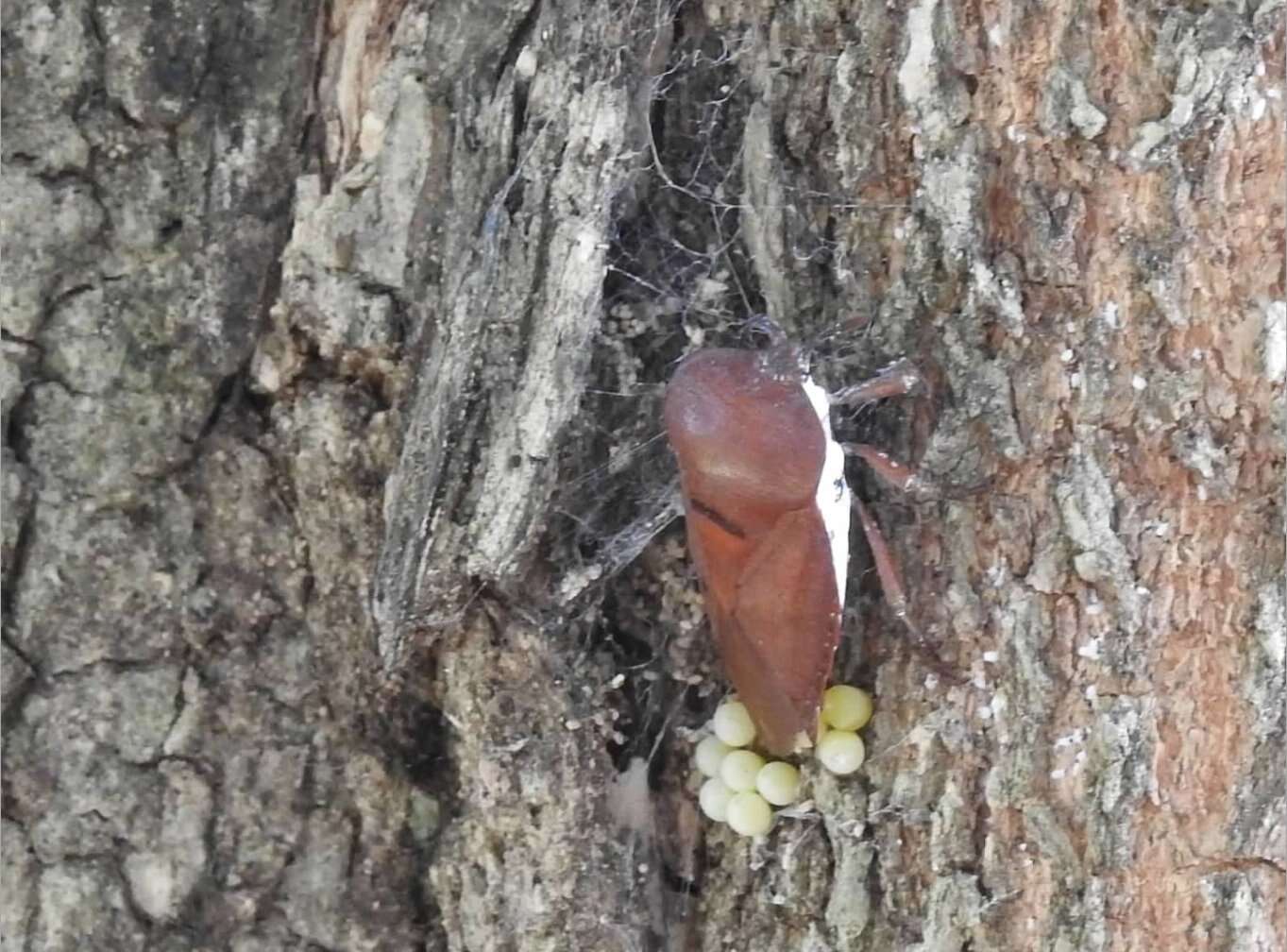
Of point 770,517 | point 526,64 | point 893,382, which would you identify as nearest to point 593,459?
point 770,517

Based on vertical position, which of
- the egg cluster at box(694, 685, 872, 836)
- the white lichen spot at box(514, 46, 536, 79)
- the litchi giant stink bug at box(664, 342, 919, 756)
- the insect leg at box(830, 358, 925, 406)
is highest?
the white lichen spot at box(514, 46, 536, 79)

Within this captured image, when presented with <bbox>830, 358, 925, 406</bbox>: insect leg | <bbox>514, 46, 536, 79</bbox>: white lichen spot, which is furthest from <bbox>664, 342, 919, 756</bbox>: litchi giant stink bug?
<bbox>514, 46, 536, 79</bbox>: white lichen spot

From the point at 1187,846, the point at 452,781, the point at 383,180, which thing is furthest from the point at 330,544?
the point at 1187,846

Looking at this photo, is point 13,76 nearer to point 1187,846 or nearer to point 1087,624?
point 1087,624

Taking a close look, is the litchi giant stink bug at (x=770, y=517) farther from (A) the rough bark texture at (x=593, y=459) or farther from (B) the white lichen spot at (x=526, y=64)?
(B) the white lichen spot at (x=526, y=64)

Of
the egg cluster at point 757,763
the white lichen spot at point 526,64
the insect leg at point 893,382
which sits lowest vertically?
the egg cluster at point 757,763

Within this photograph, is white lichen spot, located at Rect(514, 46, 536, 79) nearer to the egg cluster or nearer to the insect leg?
the insect leg

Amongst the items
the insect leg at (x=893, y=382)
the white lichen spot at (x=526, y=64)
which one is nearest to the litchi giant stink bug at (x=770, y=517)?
the insect leg at (x=893, y=382)

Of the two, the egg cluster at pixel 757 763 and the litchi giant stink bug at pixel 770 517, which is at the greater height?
the litchi giant stink bug at pixel 770 517
